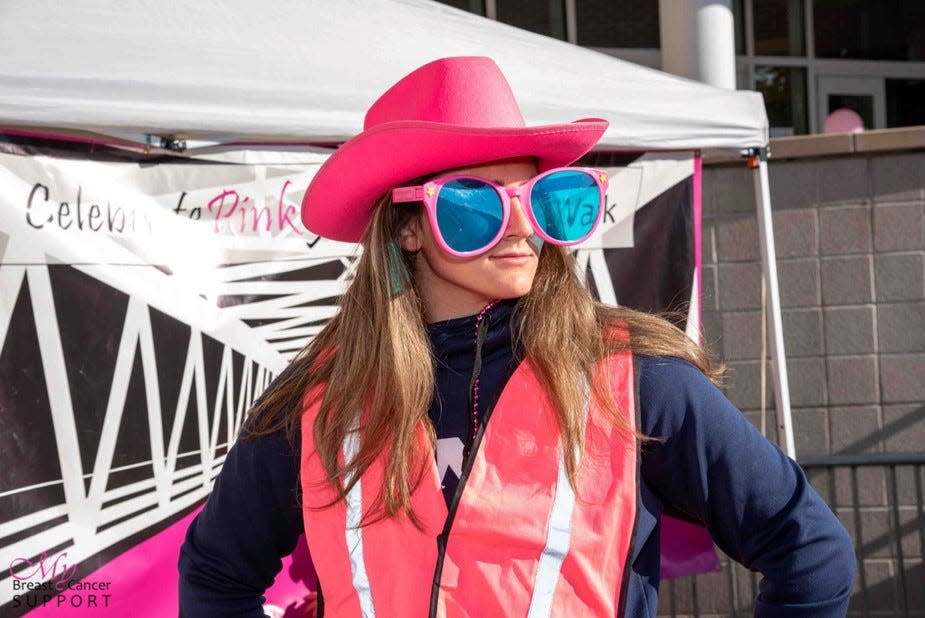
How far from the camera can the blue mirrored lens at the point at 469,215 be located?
1678 mm

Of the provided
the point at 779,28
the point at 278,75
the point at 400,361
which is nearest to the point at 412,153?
the point at 400,361

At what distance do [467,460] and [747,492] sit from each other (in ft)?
1.33

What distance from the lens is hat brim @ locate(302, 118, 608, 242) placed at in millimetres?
1665

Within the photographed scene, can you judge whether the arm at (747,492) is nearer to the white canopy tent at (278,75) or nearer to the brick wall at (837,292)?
the white canopy tent at (278,75)

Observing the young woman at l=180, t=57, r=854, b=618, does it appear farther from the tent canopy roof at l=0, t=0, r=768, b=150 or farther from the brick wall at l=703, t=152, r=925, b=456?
the brick wall at l=703, t=152, r=925, b=456

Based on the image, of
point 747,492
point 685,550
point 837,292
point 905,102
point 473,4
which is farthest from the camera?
point 905,102

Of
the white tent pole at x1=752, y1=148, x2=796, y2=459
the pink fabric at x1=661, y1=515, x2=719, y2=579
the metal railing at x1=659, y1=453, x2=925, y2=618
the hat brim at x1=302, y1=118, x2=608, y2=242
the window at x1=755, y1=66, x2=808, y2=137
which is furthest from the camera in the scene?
Answer: the window at x1=755, y1=66, x2=808, y2=137

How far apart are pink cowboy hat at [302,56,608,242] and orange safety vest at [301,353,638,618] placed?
0.36 metres

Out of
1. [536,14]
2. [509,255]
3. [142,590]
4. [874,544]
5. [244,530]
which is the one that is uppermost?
[536,14]

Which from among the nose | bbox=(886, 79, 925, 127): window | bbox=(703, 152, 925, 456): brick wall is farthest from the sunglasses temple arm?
bbox=(886, 79, 925, 127): window

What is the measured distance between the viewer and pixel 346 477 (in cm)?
168

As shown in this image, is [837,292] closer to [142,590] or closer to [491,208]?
[142,590]

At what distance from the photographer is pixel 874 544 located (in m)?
5.05

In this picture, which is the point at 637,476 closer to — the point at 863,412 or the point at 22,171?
the point at 22,171
